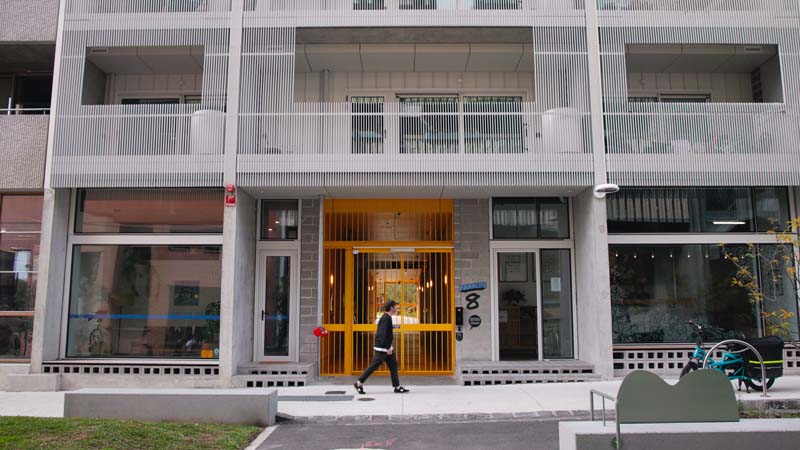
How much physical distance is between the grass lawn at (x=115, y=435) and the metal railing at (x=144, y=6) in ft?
27.0

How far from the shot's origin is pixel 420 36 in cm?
1219

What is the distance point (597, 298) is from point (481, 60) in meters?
5.70

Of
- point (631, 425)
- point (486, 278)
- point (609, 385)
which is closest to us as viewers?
point (631, 425)

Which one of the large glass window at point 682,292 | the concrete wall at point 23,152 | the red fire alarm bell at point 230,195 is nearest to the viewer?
the red fire alarm bell at point 230,195

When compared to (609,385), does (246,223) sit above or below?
above

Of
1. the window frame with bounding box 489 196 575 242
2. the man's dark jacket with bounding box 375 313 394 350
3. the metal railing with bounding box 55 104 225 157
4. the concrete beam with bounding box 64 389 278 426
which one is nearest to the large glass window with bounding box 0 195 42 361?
the metal railing with bounding box 55 104 225 157

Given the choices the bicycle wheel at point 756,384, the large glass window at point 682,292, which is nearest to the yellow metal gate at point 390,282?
the large glass window at point 682,292

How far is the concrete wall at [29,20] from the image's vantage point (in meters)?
11.9

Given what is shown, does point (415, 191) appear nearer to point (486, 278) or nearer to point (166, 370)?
point (486, 278)

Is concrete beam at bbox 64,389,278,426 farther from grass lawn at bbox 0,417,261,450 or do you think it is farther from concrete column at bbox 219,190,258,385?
concrete column at bbox 219,190,258,385

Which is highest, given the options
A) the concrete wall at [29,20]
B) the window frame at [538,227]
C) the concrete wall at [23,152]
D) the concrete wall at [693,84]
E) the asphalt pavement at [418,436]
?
the concrete wall at [29,20]

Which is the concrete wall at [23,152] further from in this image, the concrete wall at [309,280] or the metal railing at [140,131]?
the concrete wall at [309,280]

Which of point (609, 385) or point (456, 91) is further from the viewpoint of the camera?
point (456, 91)

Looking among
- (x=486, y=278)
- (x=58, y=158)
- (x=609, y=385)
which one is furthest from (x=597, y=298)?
(x=58, y=158)
